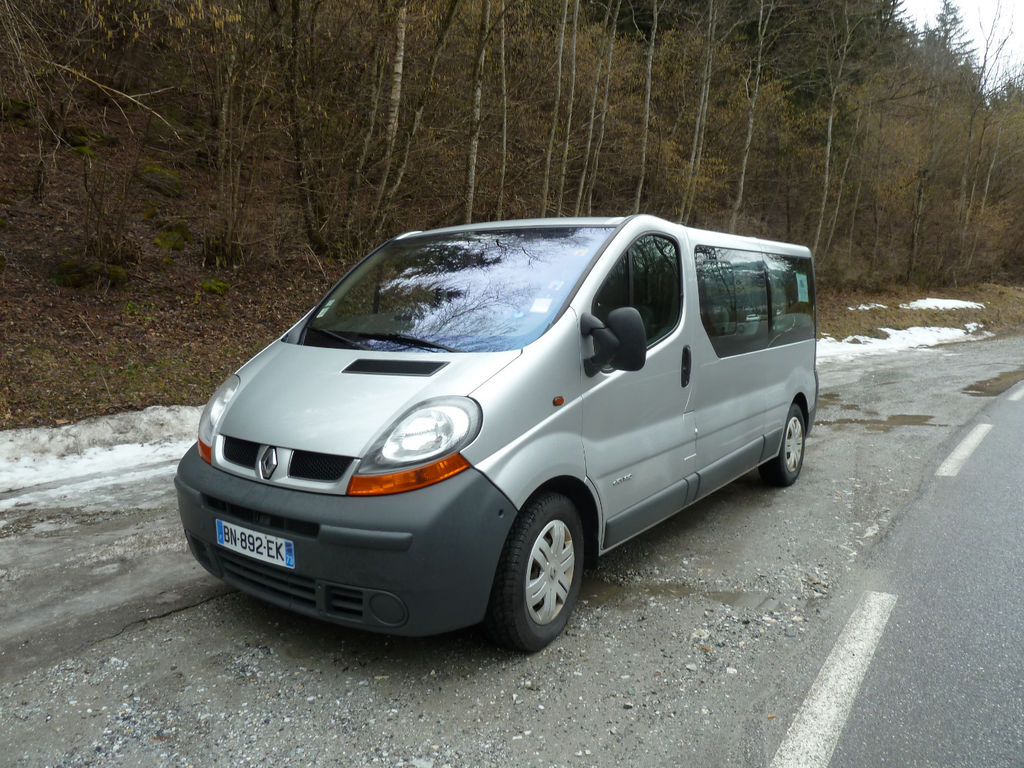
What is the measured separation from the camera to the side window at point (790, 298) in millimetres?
5426

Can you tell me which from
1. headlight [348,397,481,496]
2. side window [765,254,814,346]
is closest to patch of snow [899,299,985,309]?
side window [765,254,814,346]

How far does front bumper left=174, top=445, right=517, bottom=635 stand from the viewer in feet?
8.63

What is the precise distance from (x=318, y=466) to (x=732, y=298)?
3.01 metres

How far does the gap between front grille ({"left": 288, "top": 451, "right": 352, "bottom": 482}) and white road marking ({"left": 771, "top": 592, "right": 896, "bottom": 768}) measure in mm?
1850

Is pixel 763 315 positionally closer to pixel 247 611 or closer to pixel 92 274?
pixel 247 611

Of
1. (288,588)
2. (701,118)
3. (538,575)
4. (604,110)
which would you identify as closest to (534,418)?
(538,575)

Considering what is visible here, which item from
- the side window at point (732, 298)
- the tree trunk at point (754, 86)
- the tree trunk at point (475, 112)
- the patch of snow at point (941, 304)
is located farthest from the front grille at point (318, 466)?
the patch of snow at point (941, 304)

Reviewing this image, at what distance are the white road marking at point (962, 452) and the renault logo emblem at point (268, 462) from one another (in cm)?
555

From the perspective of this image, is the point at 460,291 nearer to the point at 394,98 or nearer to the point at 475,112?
the point at 394,98

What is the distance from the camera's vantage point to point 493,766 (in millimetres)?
2375

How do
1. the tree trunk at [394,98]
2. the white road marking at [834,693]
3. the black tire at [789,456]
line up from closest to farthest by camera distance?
1. the white road marking at [834,693]
2. the black tire at [789,456]
3. the tree trunk at [394,98]

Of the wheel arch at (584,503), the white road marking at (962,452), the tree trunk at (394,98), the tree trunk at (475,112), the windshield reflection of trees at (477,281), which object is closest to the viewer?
the wheel arch at (584,503)

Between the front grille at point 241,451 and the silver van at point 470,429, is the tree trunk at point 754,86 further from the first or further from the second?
the front grille at point 241,451

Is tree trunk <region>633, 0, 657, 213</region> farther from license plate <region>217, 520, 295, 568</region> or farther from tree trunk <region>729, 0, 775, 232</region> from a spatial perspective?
license plate <region>217, 520, 295, 568</region>
